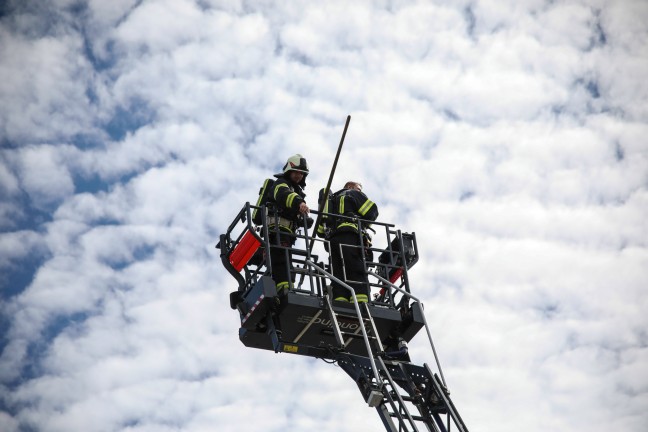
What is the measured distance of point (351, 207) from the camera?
16.4 m

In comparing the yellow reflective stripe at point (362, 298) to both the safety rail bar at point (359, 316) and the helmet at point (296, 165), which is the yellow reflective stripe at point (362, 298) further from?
the helmet at point (296, 165)

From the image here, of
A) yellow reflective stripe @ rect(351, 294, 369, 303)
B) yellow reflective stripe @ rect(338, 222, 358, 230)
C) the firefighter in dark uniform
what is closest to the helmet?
the firefighter in dark uniform

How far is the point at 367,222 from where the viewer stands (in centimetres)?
1639

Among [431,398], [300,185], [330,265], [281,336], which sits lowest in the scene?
[431,398]

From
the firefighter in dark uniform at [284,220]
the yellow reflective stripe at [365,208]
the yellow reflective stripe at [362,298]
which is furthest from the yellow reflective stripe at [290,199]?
the yellow reflective stripe at [362,298]

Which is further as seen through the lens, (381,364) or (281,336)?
(281,336)

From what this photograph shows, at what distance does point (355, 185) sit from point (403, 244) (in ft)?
4.30

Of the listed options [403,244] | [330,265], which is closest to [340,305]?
[330,265]

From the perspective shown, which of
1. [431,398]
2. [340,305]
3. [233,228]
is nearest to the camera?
[431,398]

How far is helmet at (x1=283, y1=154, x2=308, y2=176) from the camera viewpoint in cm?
1625

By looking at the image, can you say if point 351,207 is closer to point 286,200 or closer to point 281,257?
point 286,200

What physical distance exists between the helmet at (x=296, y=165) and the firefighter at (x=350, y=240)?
725mm

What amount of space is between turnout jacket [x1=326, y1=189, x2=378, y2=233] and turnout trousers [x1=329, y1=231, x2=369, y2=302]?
24cm

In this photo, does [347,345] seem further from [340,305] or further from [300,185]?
[300,185]
